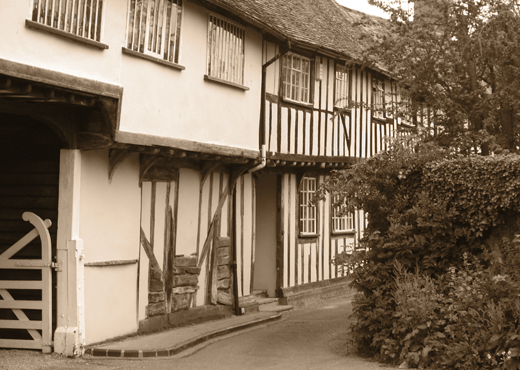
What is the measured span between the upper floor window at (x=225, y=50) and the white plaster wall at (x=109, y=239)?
256cm

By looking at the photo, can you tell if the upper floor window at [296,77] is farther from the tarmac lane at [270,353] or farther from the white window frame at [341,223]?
the tarmac lane at [270,353]

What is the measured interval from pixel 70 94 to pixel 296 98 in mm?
8111

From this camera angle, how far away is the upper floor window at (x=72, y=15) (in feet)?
28.2

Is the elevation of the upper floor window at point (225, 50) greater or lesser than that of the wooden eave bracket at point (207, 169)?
greater

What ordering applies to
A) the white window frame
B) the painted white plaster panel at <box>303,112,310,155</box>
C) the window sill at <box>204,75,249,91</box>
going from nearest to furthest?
the window sill at <box>204,75,249,91</box> → the painted white plaster panel at <box>303,112,310,155</box> → the white window frame

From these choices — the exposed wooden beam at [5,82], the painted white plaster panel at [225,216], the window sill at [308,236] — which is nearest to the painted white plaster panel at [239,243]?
the painted white plaster panel at [225,216]

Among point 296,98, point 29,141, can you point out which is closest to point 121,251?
point 29,141

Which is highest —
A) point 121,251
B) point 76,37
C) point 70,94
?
point 76,37

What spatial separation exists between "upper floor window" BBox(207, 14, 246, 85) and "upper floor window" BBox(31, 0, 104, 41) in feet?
10.6

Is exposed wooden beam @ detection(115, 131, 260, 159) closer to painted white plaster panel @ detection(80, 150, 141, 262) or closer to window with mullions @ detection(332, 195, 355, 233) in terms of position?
painted white plaster panel @ detection(80, 150, 141, 262)

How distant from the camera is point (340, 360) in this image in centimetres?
965

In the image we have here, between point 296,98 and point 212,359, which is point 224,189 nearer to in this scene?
point 296,98

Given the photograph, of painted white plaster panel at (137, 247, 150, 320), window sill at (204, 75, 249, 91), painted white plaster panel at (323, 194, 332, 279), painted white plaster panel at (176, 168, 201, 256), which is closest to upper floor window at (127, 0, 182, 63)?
window sill at (204, 75, 249, 91)

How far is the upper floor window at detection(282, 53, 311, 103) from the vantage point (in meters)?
16.0
